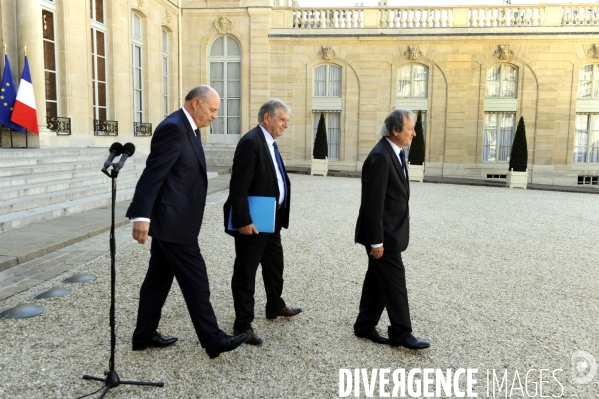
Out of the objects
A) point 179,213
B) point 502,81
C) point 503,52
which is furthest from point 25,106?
point 502,81

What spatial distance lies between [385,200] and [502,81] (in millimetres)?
18054

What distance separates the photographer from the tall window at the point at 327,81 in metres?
19.8

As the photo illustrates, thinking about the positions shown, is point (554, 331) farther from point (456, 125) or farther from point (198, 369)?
point (456, 125)

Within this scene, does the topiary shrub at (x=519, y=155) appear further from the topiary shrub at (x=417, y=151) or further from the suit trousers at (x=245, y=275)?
the suit trousers at (x=245, y=275)

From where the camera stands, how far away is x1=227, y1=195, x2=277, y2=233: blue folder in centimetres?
338

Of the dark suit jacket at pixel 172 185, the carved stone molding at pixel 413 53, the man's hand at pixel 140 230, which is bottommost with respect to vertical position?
the man's hand at pixel 140 230

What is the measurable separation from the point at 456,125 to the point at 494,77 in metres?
2.30

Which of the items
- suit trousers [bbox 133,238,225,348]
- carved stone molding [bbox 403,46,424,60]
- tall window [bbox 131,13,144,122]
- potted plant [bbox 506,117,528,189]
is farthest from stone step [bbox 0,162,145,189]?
carved stone molding [bbox 403,46,424,60]

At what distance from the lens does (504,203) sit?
1166 centimetres

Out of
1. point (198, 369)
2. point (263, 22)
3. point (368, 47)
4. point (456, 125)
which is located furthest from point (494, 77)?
point (198, 369)

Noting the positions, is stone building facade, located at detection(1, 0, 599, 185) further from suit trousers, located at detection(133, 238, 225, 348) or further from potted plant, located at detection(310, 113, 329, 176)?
suit trousers, located at detection(133, 238, 225, 348)

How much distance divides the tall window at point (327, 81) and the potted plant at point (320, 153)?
5.85 feet

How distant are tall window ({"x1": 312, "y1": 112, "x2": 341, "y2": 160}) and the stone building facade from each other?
4 centimetres

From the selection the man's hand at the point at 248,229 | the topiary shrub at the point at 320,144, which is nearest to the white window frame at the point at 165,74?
the topiary shrub at the point at 320,144
